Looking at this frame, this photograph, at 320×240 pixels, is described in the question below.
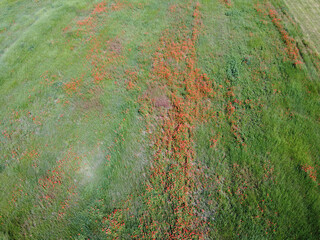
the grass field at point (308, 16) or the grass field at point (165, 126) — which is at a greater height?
the grass field at point (308, 16)

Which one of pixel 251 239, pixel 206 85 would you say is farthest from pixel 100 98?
pixel 251 239

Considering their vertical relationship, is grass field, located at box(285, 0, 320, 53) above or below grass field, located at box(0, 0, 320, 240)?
above

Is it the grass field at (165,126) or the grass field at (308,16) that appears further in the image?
the grass field at (308,16)

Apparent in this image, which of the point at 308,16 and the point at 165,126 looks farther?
the point at 308,16

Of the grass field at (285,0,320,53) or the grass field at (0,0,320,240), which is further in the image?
the grass field at (285,0,320,53)
